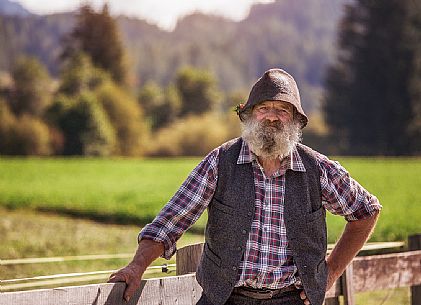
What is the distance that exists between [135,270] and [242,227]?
444 millimetres

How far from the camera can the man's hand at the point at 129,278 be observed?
9.59ft

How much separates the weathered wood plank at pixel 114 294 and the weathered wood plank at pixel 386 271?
1365mm

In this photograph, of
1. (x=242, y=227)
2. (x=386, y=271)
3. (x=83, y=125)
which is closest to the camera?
(x=242, y=227)

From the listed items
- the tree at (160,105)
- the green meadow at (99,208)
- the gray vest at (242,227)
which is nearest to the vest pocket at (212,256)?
the gray vest at (242,227)

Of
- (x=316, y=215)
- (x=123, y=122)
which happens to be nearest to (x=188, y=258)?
(x=316, y=215)

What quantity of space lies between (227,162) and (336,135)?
52.3 meters

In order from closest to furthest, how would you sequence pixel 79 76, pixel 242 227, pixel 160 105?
pixel 242 227, pixel 79 76, pixel 160 105

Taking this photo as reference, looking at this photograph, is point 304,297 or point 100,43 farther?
point 100,43

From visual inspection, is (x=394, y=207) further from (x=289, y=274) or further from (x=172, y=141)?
(x=172, y=141)

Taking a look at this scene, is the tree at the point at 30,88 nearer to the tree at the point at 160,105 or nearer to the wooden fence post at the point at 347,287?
the tree at the point at 160,105

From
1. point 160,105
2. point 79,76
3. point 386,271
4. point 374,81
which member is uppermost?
point 79,76

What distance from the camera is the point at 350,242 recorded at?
347 cm

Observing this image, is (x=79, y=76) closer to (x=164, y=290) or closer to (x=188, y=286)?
(x=188, y=286)

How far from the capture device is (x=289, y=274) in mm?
3080
